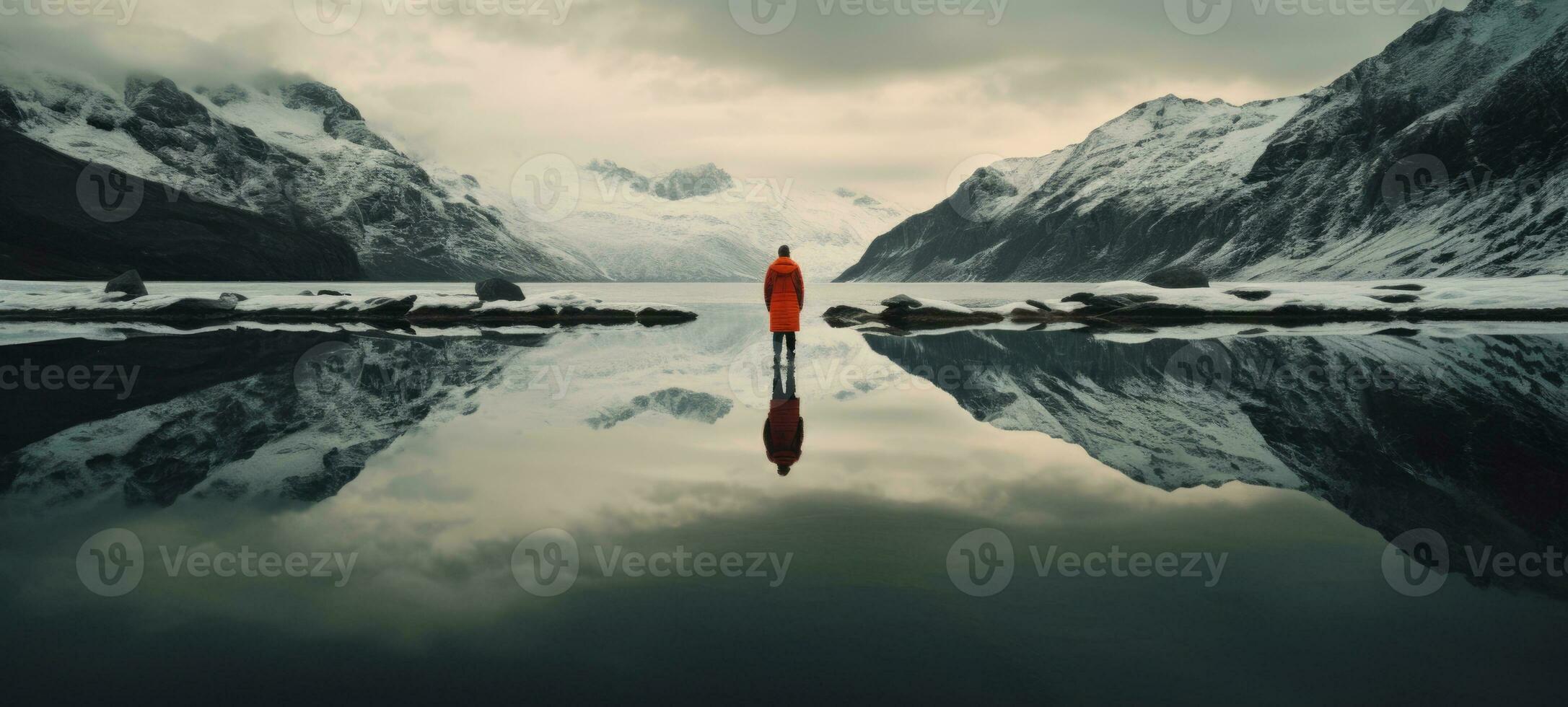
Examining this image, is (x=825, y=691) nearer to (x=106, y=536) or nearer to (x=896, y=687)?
(x=896, y=687)

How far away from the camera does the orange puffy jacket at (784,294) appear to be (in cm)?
1938

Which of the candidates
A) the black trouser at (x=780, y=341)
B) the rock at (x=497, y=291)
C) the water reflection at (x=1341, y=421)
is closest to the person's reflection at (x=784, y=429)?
the water reflection at (x=1341, y=421)

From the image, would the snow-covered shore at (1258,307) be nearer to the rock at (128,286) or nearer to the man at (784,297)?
the man at (784,297)

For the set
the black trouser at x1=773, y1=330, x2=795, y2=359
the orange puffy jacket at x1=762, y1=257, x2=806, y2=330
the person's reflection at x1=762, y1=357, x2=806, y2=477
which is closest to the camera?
the person's reflection at x1=762, y1=357, x2=806, y2=477

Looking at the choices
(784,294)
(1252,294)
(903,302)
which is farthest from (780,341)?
(1252,294)

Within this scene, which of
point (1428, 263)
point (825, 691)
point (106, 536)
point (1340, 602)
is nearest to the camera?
point (825, 691)

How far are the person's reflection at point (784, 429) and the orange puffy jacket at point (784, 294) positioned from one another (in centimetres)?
377

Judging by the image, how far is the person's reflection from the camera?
29.9 ft

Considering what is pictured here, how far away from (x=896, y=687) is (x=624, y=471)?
4.98 metres

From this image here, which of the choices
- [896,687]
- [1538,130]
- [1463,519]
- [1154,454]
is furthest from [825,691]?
[1538,130]

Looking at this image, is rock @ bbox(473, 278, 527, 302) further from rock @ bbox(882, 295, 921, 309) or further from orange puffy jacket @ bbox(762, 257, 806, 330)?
orange puffy jacket @ bbox(762, 257, 806, 330)

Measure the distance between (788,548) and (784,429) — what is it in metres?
5.09

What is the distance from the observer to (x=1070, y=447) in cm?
962

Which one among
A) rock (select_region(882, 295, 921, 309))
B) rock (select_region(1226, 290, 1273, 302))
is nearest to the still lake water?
rock (select_region(882, 295, 921, 309))
